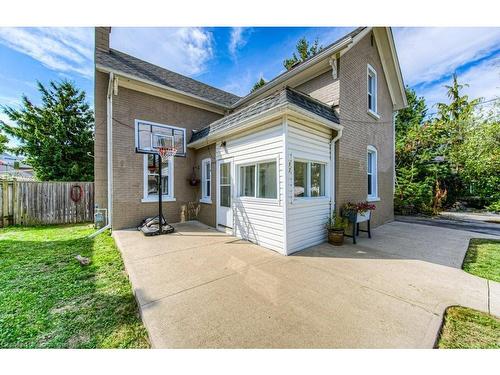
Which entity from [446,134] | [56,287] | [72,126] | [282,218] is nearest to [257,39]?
[282,218]

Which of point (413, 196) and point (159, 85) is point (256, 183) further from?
point (413, 196)

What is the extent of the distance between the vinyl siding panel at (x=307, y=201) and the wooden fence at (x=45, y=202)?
9.39m

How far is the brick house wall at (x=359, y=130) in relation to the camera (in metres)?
6.17

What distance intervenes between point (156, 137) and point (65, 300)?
626 centimetres

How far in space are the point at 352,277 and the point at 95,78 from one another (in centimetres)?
1082

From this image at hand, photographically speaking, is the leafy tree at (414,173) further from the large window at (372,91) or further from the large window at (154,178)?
the large window at (154,178)

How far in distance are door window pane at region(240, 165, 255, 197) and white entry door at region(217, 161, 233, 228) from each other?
24.4 inches

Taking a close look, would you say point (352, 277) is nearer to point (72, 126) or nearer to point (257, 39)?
point (257, 39)

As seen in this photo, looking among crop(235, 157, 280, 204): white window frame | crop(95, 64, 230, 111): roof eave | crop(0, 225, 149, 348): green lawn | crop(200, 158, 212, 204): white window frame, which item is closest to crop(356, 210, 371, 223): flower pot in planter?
crop(235, 157, 280, 204): white window frame

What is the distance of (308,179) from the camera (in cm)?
546

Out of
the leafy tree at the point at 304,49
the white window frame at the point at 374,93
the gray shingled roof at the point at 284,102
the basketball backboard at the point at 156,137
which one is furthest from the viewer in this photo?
the leafy tree at the point at 304,49

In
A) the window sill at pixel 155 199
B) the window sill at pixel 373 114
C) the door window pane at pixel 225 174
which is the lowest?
the window sill at pixel 155 199

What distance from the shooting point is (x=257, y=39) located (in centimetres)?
532

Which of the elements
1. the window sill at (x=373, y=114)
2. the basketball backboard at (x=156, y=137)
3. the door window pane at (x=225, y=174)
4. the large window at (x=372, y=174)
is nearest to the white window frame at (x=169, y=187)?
the basketball backboard at (x=156, y=137)
